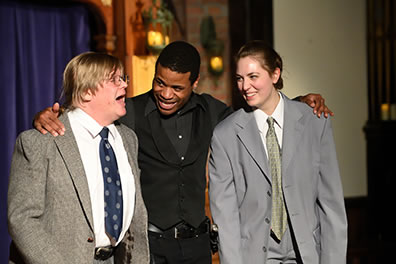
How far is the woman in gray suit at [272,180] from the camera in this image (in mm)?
2381

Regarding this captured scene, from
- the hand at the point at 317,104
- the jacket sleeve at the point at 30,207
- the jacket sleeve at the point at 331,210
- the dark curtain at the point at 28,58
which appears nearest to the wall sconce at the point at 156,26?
the dark curtain at the point at 28,58

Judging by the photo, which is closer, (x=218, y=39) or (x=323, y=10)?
(x=323, y=10)

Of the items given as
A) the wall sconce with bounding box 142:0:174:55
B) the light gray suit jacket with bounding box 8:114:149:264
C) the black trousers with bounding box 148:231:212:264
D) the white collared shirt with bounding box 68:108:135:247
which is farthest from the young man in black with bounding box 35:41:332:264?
the wall sconce with bounding box 142:0:174:55

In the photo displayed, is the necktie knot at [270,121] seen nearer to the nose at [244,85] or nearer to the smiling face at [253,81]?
the smiling face at [253,81]

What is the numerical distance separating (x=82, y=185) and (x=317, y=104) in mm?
1121

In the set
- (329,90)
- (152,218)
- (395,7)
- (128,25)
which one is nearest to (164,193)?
(152,218)

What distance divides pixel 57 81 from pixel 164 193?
2.28 meters

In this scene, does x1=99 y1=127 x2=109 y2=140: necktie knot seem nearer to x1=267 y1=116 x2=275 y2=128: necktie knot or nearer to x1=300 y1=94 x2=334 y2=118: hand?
x1=267 y1=116 x2=275 y2=128: necktie knot

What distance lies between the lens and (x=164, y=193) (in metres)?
2.62

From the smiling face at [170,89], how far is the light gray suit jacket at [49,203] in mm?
538

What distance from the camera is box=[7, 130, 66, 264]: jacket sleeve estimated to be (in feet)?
6.66

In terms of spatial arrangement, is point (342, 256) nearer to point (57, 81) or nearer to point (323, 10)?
point (57, 81)

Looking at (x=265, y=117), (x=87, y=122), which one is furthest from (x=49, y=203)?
(x=265, y=117)

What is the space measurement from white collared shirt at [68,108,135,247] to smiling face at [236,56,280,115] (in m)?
0.57
